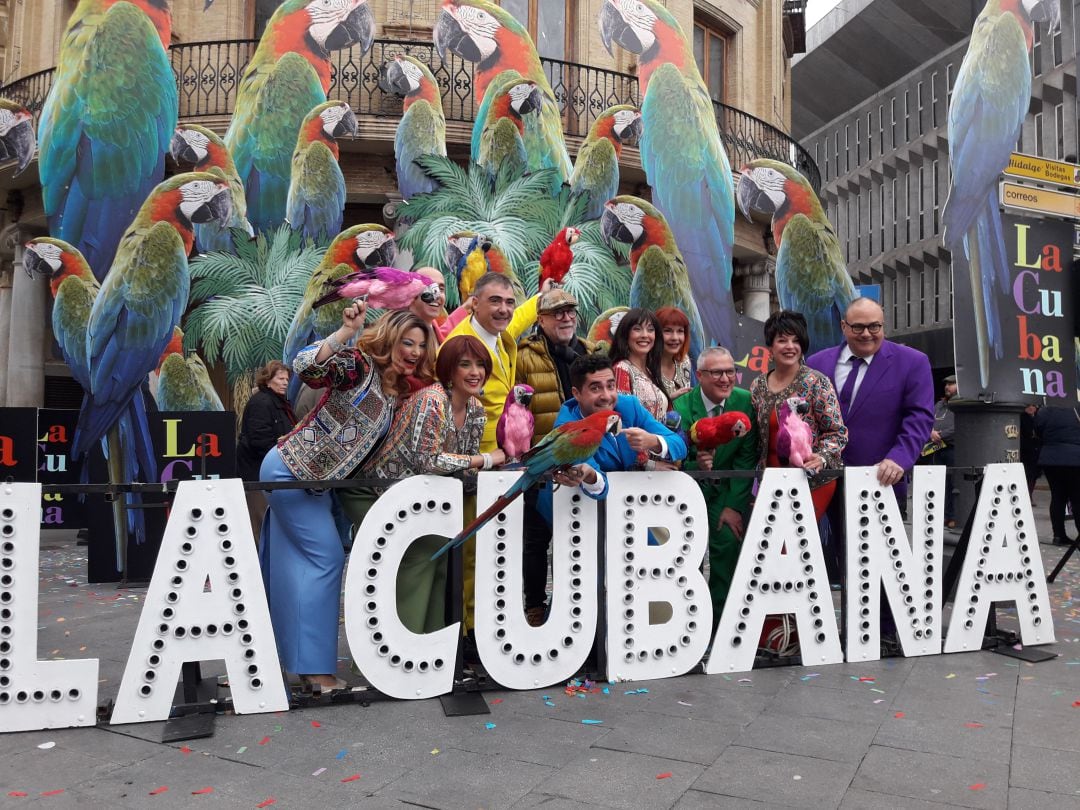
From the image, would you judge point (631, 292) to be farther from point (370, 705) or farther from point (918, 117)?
point (918, 117)

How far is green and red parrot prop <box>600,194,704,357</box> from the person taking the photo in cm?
1199

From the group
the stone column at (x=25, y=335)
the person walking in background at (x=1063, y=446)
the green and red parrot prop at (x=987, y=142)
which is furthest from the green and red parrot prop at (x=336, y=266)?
the person walking in background at (x=1063, y=446)

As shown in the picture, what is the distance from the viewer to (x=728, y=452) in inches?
183

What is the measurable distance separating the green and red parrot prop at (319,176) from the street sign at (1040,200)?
7.55 m

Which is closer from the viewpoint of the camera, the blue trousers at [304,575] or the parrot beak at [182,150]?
the blue trousers at [304,575]

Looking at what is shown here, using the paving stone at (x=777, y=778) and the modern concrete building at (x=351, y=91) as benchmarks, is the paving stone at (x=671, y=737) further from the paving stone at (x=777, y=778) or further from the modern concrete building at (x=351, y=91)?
the modern concrete building at (x=351, y=91)

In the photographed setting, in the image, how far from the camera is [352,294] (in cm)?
372

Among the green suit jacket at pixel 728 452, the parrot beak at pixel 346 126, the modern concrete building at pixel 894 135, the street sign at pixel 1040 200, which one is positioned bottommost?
the green suit jacket at pixel 728 452

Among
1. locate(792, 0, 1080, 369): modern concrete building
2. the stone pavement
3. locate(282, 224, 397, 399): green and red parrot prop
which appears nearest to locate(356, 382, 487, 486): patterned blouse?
the stone pavement

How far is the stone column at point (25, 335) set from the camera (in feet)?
40.1

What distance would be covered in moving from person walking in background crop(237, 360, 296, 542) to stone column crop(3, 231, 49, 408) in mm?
7091

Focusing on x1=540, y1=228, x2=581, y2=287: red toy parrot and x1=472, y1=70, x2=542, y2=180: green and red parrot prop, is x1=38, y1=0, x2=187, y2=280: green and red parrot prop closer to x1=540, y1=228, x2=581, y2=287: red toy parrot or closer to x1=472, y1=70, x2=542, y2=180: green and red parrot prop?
x1=472, y1=70, x2=542, y2=180: green and red parrot prop

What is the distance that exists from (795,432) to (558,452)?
1352 millimetres

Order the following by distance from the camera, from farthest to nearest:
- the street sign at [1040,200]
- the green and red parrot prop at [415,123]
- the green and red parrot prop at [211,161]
→ the green and red parrot prop at [415,123]
the green and red parrot prop at [211,161]
the street sign at [1040,200]
